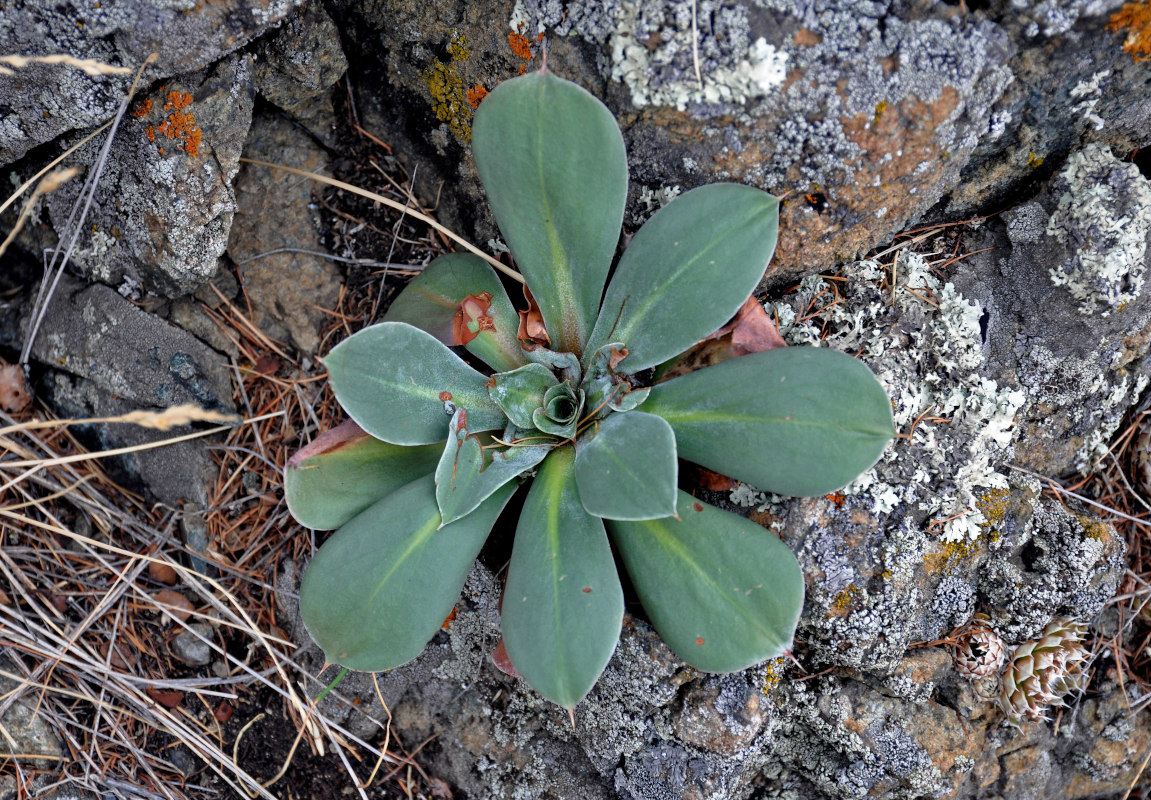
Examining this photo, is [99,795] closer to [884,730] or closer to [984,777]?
[884,730]

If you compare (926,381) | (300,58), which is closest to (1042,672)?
(926,381)

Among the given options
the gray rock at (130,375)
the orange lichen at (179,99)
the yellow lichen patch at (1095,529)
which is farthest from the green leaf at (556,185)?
the yellow lichen patch at (1095,529)

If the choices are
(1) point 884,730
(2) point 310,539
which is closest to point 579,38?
(2) point 310,539

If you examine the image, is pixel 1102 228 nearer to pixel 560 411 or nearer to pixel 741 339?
pixel 741 339

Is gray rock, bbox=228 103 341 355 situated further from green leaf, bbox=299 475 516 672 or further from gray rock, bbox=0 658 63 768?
gray rock, bbox=0 658 63 768

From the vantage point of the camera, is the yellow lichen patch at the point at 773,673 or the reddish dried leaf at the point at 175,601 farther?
the reddish dried leaf at the point at 175,601

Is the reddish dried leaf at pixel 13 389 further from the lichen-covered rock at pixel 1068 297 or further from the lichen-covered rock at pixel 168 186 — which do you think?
the lichen-covered rock at pixel 1068 297
